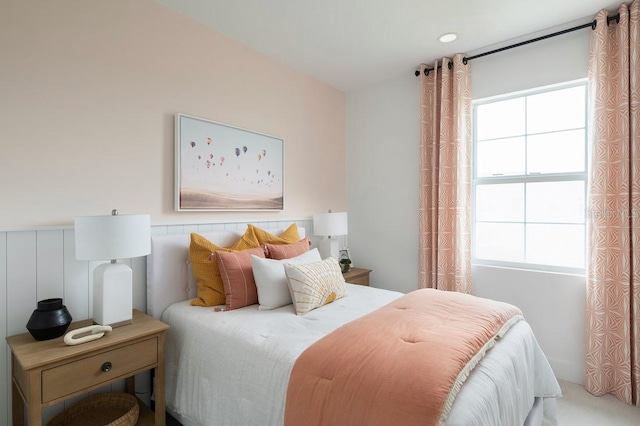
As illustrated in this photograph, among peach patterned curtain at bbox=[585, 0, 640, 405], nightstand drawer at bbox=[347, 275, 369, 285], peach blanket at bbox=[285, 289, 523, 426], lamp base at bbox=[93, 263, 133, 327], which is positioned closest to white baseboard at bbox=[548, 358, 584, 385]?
peach patterned curtain at bbox=[585, 0, 640, 405]

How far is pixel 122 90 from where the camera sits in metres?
2.04

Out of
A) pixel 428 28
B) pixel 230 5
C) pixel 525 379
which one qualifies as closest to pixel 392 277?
pixel 525 379

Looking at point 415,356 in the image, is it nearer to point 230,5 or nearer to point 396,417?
point 396,417

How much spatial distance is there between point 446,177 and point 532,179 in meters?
0.68

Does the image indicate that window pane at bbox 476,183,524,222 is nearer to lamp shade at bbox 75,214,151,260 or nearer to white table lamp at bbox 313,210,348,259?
white table lamp at bbox 313,210,348,259

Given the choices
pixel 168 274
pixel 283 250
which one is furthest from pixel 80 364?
pixel 283 250

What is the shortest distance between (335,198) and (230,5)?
83.3 inches

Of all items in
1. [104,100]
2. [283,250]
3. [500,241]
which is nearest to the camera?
[104,100]

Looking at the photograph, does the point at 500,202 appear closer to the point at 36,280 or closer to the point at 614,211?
the point at 614,211

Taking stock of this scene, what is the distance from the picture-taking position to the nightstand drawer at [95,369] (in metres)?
1.37

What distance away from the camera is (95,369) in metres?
1.49

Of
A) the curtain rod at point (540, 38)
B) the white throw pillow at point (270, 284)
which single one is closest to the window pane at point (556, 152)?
the curtain rod at point (540, 38)

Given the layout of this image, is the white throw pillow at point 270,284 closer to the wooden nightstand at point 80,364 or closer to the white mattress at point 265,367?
the white mattress at point 265,367

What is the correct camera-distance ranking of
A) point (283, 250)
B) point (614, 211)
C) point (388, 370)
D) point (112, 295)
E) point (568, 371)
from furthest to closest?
point (568, 371) < point (283, 250) < point (614, 211) < point (112, 295) < point (388, 370)
